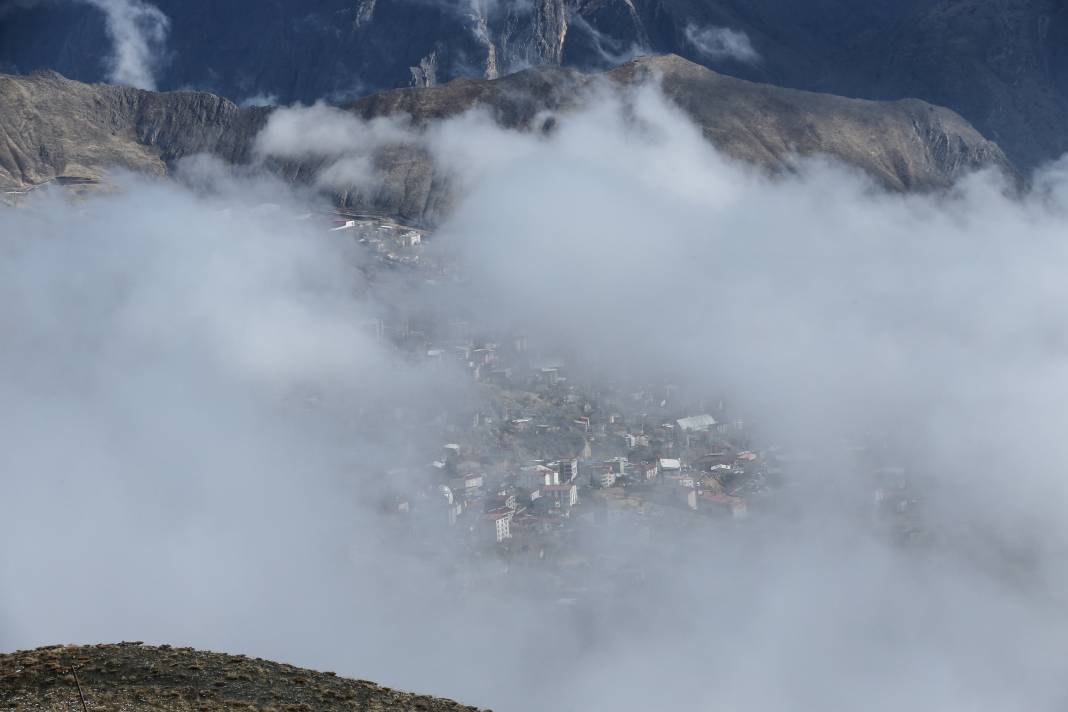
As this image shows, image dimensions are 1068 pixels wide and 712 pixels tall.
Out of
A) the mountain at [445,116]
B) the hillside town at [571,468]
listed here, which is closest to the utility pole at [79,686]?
the hillside town at [571,468]

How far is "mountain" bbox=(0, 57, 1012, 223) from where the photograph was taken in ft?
575

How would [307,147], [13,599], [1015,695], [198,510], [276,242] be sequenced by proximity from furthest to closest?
[307,147], [276,242], [198,510], [13,599], [1015,695]

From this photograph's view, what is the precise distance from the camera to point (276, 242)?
169m

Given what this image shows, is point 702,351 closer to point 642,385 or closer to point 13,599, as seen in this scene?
point 642,385

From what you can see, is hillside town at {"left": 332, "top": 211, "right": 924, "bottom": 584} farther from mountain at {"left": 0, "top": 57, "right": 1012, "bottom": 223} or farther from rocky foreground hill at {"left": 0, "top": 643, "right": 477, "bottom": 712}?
mountain at {"left": 0, "top": 57, "right": 1012, "bottom": 223}

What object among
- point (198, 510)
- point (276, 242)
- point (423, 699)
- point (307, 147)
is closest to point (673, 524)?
point (198, 510)

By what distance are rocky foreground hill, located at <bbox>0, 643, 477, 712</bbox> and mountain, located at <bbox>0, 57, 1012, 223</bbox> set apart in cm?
13068

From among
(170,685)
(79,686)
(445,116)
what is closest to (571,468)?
(170,685)

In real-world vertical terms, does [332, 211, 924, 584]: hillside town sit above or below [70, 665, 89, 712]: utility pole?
below

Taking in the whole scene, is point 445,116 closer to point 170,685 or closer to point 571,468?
point 571,468

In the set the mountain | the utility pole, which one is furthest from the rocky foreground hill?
the mountain

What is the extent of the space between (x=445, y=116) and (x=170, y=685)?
150 m

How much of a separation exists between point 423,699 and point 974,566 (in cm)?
5785

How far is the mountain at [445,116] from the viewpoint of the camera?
17512 cm
